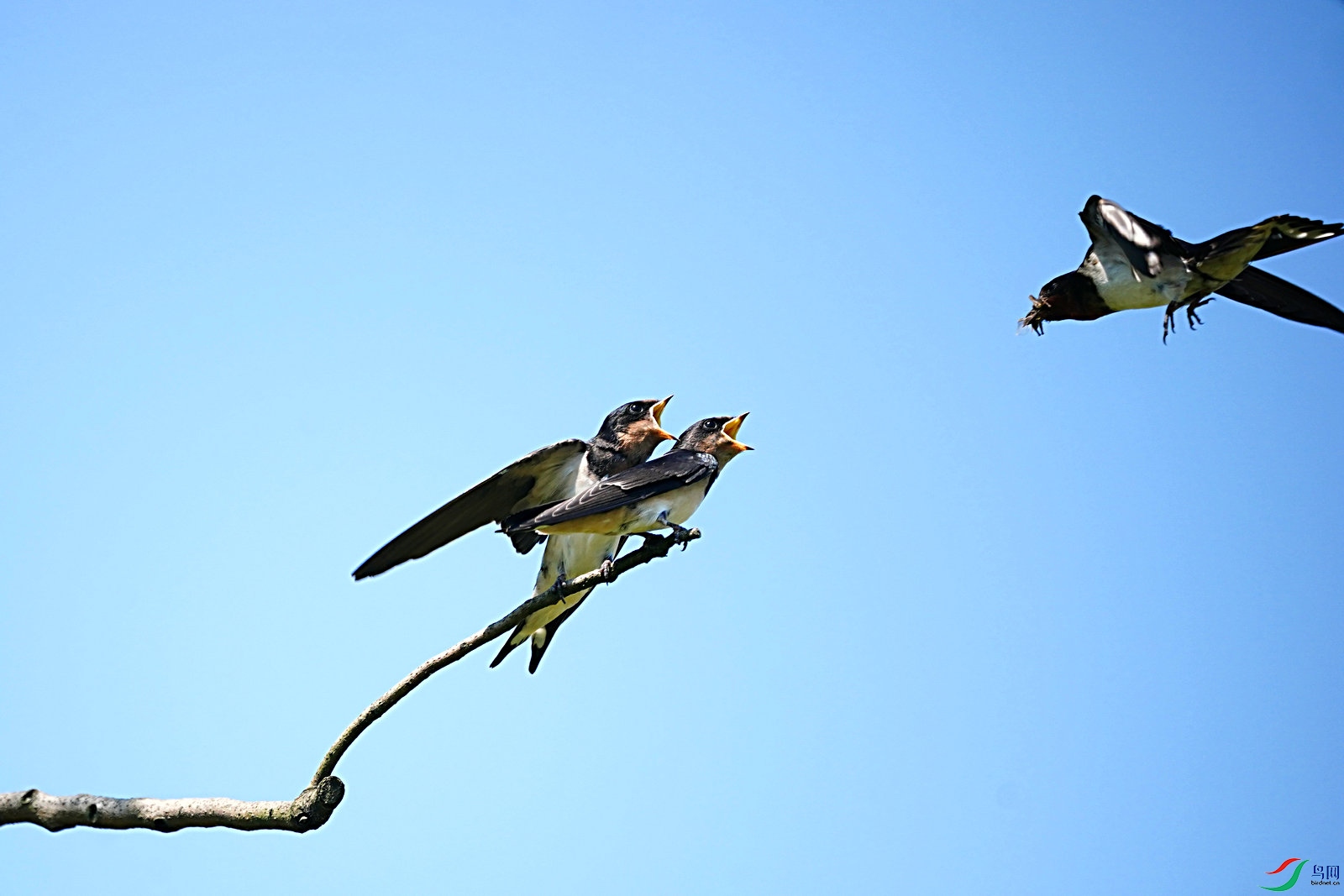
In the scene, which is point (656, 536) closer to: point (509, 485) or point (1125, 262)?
point (509, 485)

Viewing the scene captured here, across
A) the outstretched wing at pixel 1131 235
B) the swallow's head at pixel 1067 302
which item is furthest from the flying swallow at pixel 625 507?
the outstretched wing at pixel 1131 235

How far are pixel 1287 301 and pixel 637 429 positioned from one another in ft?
12.7

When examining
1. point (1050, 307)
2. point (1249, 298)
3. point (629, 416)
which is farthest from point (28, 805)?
point (1249, 298)

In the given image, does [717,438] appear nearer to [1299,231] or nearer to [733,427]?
[733,427]

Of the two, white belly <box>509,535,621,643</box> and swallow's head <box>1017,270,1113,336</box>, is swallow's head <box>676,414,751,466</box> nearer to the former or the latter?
white belly <box>509,535,621,643</box>

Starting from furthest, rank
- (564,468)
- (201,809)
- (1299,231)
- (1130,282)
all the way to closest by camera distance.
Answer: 1. (564,468)
2. (1130,282)
3. (1299,231)
4. (201,809)

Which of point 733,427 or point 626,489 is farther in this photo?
point 733,427

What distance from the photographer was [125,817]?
3701 millimetres

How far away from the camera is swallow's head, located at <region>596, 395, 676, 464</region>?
689 cm

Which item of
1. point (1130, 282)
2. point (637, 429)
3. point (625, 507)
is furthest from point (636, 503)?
point (1130, 282)

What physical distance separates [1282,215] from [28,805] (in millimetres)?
5495

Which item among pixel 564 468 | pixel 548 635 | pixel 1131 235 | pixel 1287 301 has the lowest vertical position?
pixel 548 635

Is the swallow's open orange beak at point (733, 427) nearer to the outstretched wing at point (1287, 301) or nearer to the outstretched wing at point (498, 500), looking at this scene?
the outstretched wing at point (498, 500)

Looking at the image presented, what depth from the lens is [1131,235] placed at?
5.52 meters
